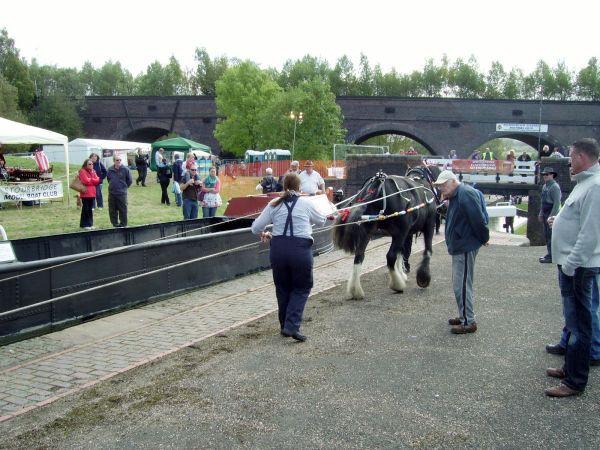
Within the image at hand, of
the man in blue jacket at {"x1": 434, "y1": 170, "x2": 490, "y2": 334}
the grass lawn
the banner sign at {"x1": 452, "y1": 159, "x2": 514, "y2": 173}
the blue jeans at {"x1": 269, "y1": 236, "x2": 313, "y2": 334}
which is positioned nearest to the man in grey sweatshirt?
the man in blue jacket at {"x1": 434, "y1": 170, "x2": 490, "y2": 334}

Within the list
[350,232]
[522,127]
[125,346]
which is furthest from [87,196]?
[522,127]

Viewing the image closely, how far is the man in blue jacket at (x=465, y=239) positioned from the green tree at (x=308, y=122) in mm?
40197

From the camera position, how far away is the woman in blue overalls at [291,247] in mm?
6473

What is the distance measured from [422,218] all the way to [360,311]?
9.08 ft

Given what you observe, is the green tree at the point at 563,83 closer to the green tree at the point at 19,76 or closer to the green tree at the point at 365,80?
the green tree at the point at 365,80

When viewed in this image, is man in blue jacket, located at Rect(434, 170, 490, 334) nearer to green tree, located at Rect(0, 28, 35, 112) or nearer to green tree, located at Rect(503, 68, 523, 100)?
green tree, located at Rect(0, 28, 35, 112)

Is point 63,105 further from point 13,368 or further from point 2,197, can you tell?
point 13,368

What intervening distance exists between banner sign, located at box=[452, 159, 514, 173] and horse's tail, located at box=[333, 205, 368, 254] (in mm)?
22751

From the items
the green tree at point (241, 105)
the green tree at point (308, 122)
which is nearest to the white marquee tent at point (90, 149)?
the green tree at point (308, 122)

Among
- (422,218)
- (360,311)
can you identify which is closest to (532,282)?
(422,218)

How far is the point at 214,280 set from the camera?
10.1m

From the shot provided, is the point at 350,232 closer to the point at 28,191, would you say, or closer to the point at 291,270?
the point at 291,270

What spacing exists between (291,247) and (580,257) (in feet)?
9.82

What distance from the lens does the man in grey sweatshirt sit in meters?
4.83
